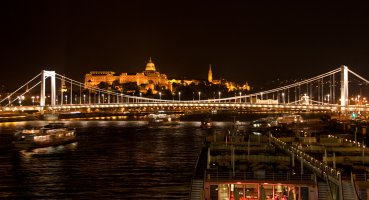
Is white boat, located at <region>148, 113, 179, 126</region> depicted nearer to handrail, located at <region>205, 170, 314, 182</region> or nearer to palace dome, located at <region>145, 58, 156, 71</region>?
handrail, located at <region>205, 170, 314, 182</region>

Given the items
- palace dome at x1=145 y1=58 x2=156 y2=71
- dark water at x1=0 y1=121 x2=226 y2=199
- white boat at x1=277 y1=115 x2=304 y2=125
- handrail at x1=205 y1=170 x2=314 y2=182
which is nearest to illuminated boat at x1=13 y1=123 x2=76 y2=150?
dark water at x1=0 y1=121 x2=226 y2=199

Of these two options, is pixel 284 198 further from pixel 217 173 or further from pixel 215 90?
pixel 215 90

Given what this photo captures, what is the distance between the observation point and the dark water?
659 inches

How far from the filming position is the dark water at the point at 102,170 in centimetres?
1673

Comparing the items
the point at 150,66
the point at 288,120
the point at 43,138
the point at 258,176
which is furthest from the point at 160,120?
the point at 150,66

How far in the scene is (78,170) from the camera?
69.6 ft

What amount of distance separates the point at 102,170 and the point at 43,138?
11.8m

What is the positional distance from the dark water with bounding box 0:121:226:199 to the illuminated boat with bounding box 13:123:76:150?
0.90 meters

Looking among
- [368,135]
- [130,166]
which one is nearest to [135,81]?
[368,135]

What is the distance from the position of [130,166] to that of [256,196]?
10.1 m

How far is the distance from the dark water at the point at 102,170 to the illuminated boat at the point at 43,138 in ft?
2.97

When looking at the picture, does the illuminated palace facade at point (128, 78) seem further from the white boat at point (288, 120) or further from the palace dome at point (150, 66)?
the white boat at point (288, 120)

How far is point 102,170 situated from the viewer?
826 inches

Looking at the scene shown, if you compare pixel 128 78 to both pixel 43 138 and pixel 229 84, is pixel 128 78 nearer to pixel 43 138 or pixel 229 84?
pixel 229 84
